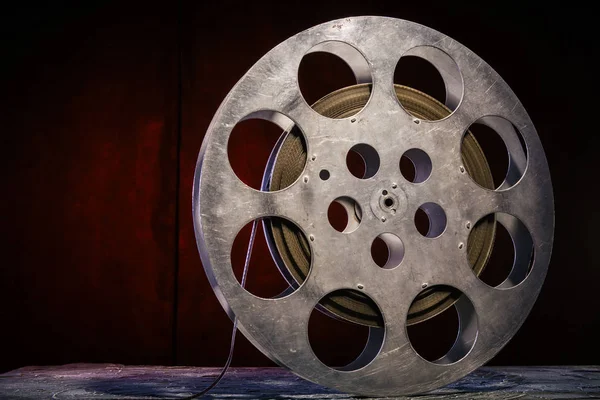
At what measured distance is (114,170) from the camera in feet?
12.0

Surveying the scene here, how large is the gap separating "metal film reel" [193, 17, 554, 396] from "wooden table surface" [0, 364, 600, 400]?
125 millimetres

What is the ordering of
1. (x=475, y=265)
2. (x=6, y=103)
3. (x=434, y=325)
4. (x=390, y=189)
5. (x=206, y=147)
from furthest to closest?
(x=434, y=325) < (x=6, y=103) < (x=475, y=265) < (x=390, y=189) < (x=206, y=147)

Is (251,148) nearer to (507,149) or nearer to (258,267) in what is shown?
(258,267)

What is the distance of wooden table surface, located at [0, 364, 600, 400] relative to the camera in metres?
2.23

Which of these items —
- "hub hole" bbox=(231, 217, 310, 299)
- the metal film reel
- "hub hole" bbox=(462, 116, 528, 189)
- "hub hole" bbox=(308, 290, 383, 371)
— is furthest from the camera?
"hub hole" bbox=(308, 290, 383, 371)

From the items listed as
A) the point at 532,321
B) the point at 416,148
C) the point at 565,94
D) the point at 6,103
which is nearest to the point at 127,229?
the point at 6,103

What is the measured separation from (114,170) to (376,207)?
1817 millimetres

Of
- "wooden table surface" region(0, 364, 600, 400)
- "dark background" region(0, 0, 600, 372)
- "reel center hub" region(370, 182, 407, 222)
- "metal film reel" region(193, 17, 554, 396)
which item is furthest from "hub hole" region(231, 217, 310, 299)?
"reel center hub" region(370, 182, 407, 222)

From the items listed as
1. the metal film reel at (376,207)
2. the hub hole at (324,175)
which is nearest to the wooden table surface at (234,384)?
the metal film reel at (376,207)

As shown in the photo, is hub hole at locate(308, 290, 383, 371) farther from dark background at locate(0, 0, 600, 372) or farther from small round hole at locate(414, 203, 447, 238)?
small round hole at locate(414, 203, 447, 238)

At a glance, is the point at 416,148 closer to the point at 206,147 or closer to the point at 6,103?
the point at 206,147

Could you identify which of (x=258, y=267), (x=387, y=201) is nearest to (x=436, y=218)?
(x=387, y=201)

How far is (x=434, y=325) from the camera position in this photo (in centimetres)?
398

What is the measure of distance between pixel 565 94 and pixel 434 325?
1.54 meters
